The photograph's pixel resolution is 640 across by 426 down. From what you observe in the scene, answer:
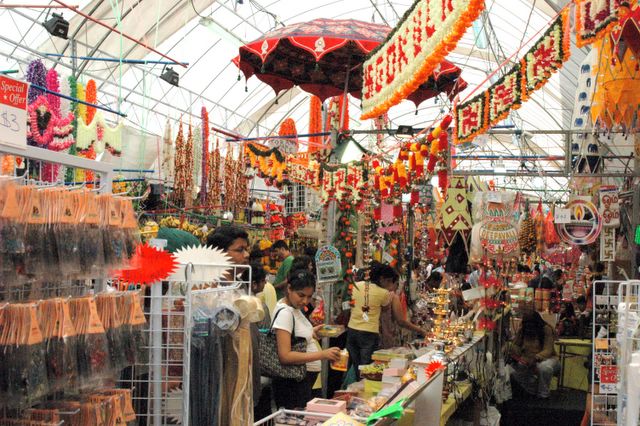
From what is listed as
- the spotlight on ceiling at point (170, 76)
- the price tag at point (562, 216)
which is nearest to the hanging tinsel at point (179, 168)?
the spotlight on ceiling at point (170, 76)

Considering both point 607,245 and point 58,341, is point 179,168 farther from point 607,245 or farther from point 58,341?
point 58,341

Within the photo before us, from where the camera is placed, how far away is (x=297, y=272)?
4.80 m

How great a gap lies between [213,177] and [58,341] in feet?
35.9

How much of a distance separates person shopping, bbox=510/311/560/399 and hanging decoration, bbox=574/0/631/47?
5614 mm

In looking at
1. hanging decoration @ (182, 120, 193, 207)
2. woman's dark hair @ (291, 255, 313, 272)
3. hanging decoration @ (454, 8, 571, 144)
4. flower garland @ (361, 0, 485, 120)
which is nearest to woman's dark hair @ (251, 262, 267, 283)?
woman's dark hair @ (291, 255, 313, 272)

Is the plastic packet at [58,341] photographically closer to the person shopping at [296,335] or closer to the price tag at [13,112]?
the price tag at [13,112]

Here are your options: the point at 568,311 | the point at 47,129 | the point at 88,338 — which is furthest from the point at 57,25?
the point at 568,311

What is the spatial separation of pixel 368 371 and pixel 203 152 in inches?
294

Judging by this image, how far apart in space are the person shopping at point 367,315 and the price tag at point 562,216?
222cm

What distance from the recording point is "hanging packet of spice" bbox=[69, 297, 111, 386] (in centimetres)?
251

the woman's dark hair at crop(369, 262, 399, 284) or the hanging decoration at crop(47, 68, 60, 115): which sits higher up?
the hanging decoration at crop(47, 68, 60, 115)

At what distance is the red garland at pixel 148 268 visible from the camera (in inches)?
123

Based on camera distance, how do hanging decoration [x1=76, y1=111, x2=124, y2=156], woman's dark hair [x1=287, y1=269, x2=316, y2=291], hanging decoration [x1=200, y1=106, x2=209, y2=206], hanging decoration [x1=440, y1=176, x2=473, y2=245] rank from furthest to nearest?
hanging decoration [x1=200, y1=106, x2=209, y2=206] < hanging decoration [x1=76, y1=111, x2=124, y2=156] < hanging decoration [x1=440, y1=176, x2=473, y2=245] < woman's dark hair [x1=287, y1=269, x2=316, y2=291]

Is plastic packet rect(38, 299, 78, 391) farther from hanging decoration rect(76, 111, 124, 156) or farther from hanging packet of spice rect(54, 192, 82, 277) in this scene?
hanging decoration rect(76, 111, 124, 156)
